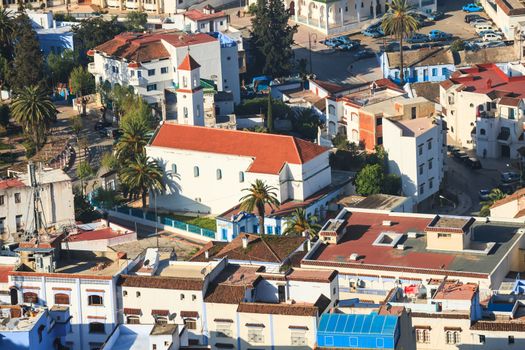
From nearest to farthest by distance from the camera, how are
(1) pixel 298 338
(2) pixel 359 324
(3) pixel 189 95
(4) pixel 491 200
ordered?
1. (2) pixel 359 324
2. (1) pixel 298 338
3. (4) pixel 491 200
4. (3) pixel 189 95

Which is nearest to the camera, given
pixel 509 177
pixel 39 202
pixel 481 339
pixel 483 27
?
pixel 481 339

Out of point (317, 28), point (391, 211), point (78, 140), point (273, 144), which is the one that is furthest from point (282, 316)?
point (317, 28)

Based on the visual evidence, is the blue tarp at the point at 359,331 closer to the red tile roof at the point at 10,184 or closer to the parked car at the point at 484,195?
the red tile roof at the point at 10,184

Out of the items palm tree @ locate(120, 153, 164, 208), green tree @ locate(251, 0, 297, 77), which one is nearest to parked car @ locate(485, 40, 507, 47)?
green tree @ locate(251, 0, 297, 77)

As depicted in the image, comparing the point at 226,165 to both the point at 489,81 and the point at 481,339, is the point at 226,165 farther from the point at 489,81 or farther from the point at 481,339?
the point at 481,339

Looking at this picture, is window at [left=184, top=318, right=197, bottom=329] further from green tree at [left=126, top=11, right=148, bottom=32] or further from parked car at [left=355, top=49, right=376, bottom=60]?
green tree at [left=126, top=11, right=148, bottom=32]

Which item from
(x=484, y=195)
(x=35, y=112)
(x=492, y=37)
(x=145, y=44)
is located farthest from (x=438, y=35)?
(x=35, y=112)
